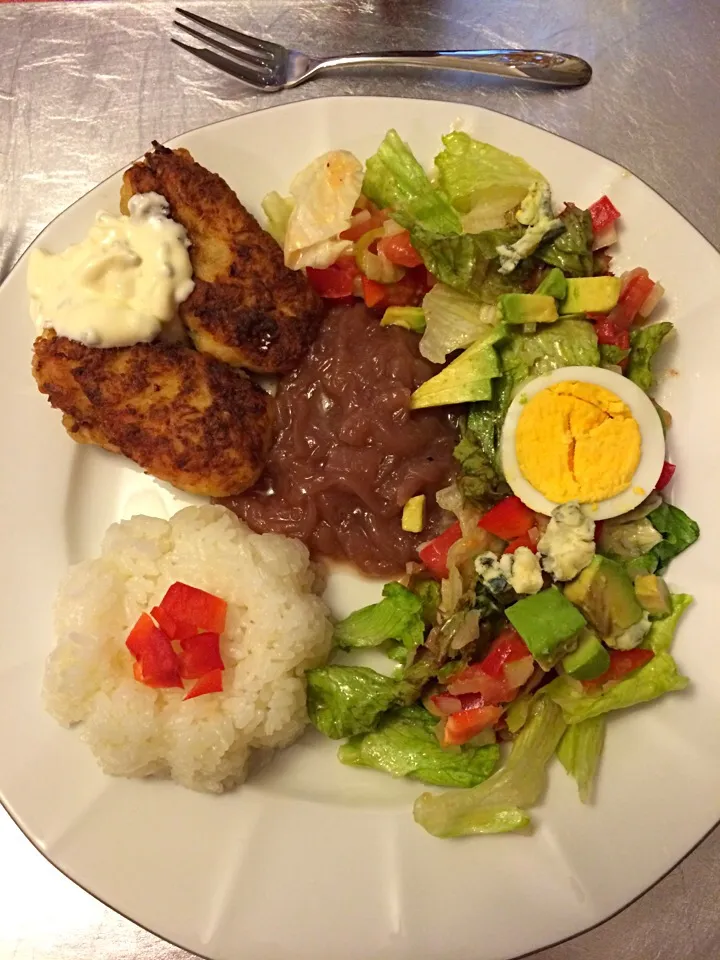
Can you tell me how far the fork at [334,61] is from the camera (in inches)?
123

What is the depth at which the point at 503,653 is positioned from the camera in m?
2.36

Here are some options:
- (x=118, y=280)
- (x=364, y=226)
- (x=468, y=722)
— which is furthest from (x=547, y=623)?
(x=118, y=280)

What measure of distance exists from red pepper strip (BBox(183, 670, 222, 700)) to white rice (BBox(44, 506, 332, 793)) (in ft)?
0.17

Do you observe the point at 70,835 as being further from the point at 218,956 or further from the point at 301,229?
the point at 301,229

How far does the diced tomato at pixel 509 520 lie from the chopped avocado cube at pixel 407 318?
2.58 ft

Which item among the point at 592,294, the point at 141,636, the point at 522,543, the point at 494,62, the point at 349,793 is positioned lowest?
the point at 349,793

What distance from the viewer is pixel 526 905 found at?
2.24 m

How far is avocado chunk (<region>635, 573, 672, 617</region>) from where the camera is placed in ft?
7.70

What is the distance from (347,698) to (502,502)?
2.90ft

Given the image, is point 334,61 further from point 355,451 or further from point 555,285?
point 355,451

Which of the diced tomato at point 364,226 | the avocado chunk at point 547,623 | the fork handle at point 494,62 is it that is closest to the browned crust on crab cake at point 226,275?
the diced tomato at point 364,226

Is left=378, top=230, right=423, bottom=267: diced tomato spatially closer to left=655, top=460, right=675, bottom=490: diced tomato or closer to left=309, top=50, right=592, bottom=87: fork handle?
left=309, top=50, right=592, bottom=87: fork handle

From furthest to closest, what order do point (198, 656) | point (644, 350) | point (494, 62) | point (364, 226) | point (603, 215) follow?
point (494, 62)
point (364, 226)
point (603, 215)
point (644, 350)
point (198, 656)

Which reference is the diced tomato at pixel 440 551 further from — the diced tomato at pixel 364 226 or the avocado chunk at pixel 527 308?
the diced tomato at pixel 364 226
